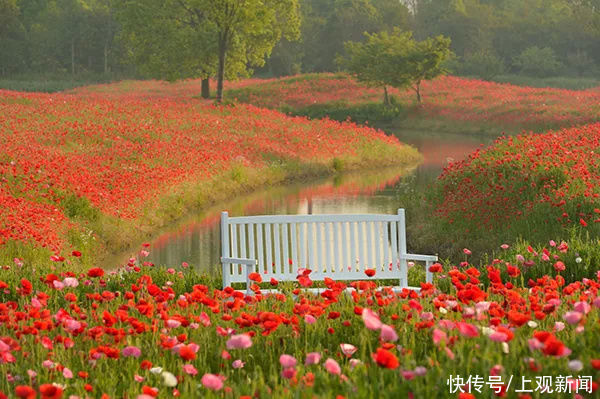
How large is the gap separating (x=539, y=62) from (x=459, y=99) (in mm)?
24204

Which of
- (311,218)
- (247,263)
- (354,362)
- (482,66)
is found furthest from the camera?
(482,66)

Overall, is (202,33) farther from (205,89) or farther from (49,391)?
(49,391)

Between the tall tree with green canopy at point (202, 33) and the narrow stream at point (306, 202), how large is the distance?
1092 centimetres

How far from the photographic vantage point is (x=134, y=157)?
840 inches

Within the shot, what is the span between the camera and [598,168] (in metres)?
15.2

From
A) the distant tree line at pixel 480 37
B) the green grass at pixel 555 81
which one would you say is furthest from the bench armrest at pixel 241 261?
the distant tree line at pixel 480 37

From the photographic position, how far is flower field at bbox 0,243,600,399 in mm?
4375

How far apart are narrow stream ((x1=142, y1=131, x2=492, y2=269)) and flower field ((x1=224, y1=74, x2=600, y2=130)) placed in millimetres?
9289

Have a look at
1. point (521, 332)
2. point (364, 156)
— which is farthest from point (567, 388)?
point (364, 156)

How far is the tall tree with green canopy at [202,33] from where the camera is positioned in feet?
122

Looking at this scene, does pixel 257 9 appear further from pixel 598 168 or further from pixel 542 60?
pixel 542 60

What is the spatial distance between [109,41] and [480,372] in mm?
74873

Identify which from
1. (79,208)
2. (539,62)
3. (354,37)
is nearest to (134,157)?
(79,208)

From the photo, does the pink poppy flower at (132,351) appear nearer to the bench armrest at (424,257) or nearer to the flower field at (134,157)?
the bench armrest at (424,257)
